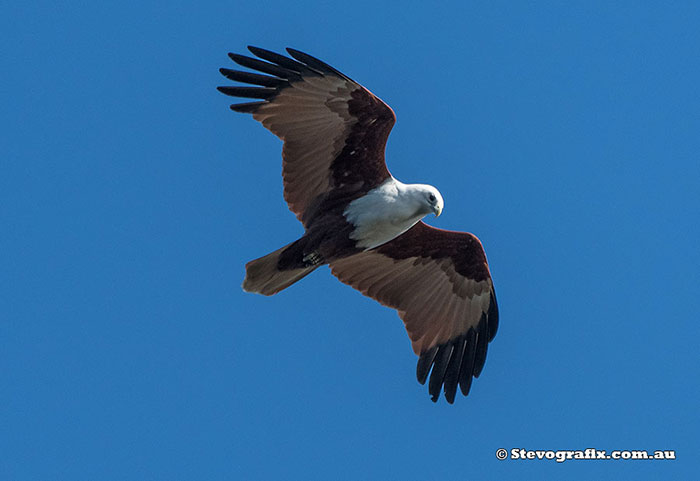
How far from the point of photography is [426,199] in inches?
465

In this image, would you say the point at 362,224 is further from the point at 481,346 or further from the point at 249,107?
the point at 481,346

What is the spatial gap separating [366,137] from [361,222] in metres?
0.93

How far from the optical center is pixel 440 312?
13242 millimetres

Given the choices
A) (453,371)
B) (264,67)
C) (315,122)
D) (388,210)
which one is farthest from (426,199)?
(453,371)

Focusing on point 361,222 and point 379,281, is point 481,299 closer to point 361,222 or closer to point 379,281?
point 379,281

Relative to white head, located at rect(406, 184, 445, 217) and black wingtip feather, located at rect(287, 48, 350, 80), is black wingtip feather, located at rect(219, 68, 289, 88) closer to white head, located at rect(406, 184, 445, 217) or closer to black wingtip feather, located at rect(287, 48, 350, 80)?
black wingtip feather, located at rect(287, 48, 350, 80)

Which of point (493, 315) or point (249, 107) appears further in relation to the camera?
point (493, 315)

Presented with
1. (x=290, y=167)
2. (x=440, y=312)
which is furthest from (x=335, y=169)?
(x=440, y=312)

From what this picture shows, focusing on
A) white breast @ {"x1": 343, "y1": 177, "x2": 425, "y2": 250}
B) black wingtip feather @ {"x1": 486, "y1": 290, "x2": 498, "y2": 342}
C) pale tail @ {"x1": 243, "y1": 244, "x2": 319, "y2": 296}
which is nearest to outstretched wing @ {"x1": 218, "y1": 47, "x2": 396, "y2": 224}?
white breast @ {"x1": 343, "y1": 177, "x2": 425, "y2": 250}

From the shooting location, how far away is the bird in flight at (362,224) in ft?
38.9

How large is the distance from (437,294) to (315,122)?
2716 millimetres

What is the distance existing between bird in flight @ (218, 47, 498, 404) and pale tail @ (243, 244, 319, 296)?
0.01 meters

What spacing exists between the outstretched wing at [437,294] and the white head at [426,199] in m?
1.08

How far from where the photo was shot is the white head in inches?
464
